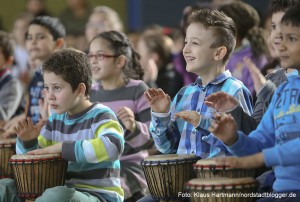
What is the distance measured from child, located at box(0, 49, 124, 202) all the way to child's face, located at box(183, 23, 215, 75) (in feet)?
1.94

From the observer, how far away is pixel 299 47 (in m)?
3.60

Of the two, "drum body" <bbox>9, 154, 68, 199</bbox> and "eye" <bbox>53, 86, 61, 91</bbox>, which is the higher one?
"eye" <bbox>53, 86, 61, 91</bbox>

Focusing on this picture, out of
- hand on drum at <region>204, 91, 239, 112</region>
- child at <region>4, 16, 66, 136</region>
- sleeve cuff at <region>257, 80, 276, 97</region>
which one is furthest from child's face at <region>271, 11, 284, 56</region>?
child at <region>4, 16, 66, 136</region>

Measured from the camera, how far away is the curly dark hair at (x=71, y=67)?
182 inches

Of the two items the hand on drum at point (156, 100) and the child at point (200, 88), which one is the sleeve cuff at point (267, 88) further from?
the hand on drum at point (156, 100)

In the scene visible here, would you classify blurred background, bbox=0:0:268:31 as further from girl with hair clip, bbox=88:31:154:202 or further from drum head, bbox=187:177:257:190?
drum head, bbox=187:177:257:190

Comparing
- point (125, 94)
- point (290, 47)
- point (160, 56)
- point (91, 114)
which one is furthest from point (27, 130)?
point (160, 56)

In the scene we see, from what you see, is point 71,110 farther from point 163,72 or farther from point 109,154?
point 163,72

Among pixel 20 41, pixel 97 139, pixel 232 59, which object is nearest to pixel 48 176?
pixel 97 139

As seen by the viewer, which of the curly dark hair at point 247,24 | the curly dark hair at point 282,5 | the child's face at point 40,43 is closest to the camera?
the curly dark hair at point 282,5

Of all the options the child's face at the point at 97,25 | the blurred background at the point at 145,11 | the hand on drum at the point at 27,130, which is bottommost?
the hand on drum at the point at 27,130

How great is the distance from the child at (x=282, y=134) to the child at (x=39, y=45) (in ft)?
8.44

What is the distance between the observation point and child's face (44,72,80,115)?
4.60 m

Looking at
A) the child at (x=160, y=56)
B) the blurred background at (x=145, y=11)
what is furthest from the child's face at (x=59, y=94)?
the blurred background at (x=145, y=11)
